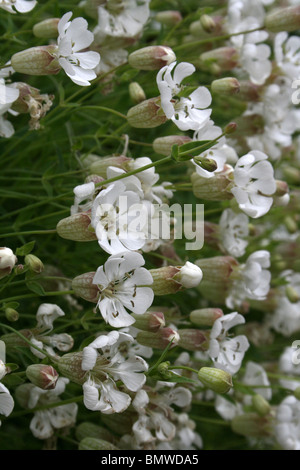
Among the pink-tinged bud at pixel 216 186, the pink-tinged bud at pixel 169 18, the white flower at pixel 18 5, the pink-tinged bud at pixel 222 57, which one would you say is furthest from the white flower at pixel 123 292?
the pink-tinged bud at pixel 169 18

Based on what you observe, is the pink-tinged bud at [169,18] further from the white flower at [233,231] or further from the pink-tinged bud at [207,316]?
A: the pink-tinged bud at [207,316]

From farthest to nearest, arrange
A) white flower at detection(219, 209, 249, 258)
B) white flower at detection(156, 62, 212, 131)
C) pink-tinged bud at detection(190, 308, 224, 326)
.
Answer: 1. white flower at detection(219, 209, 249, 258)
2. pink-tinged bud at detection(190, 308, 224, 326)
3. white flower at detection(156, 62, 212, 131)

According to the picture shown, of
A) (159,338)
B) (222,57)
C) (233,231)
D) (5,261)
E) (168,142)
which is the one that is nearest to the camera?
(5,261)

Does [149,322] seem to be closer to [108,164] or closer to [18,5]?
[108,164]

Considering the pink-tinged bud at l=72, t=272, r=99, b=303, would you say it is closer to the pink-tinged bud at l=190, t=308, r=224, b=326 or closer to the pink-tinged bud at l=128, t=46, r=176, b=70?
the pink-tinged bud at l=190, t=308, r=224, b=326

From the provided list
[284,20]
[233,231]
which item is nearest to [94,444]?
[233,231]

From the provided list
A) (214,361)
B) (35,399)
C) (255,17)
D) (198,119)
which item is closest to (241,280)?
(214,361)

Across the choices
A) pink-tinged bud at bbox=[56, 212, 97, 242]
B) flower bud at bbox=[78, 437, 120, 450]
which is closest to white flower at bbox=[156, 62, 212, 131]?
pink-tinged bud at bbox=[56, 212, 97, 242]
